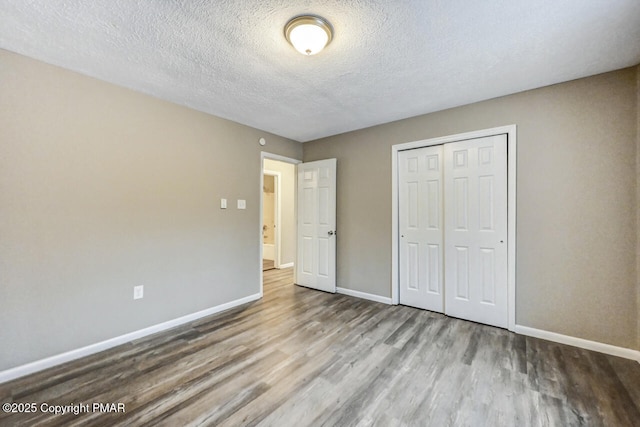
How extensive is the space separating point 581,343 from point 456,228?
1430 millimetres

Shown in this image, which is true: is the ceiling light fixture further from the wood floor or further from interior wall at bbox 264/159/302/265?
interior wall at bbox 264/159/302/265

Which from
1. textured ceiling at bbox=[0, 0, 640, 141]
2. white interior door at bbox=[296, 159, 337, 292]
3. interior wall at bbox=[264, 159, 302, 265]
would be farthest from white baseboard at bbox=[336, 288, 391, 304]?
textured ceiling at bbox=[0, 0, 640, 141]

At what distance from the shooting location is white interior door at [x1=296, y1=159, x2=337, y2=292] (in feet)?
13.4

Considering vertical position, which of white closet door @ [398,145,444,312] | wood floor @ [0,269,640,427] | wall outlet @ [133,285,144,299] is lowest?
wood floor @ [0,269,640,427]

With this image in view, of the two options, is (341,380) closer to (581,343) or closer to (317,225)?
(581,343)

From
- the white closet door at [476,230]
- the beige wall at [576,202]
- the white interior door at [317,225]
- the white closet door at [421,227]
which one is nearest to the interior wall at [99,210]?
the white interior door at [317,225]

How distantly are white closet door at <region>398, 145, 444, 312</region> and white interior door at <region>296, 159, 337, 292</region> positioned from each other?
1047mm

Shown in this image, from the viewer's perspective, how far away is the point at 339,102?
293 centimetres

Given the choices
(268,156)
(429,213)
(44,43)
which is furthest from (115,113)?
(429,213)

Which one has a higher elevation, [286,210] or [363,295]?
[286,210]

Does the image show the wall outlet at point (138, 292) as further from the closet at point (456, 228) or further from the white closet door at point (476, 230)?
the white closet door at point (476, 230)

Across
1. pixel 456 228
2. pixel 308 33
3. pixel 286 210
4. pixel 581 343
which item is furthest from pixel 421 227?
pixel 286 210

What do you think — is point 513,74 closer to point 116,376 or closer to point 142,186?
point 142,186

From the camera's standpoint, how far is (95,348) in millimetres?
2340
